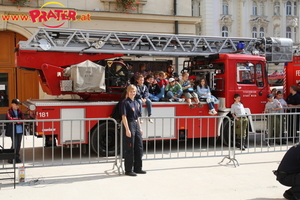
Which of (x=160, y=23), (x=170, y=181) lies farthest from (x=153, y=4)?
(x=170, y=181)

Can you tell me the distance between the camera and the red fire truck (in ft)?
29.8

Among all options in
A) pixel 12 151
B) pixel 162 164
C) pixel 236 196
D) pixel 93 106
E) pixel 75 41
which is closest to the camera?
pixel 236 196

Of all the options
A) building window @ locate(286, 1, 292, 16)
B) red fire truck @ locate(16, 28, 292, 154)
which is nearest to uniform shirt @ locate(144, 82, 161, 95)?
red fire truck @ locate(16, 28, 292, 154)

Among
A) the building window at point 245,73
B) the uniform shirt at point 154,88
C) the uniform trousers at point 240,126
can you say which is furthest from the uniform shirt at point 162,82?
the uniform trousers at point 240,126

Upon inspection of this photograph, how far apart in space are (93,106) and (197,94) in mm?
3073

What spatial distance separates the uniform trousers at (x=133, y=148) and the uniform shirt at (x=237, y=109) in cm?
387

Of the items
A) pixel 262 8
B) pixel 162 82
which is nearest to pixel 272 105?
pixel 162 82

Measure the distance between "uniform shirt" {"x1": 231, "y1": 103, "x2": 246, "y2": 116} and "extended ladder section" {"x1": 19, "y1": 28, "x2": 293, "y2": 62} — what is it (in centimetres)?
→ 188

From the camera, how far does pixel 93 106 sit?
363 inches

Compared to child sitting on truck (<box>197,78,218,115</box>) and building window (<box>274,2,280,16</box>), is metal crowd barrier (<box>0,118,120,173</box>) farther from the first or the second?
building window (<box>274,2,280,16</box>)

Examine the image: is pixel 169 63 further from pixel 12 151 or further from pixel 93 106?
pixel 12 151

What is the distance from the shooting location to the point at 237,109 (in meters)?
10.1

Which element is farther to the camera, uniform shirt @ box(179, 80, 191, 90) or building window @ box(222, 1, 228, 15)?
building window @ box(222, 1, 228, 15)

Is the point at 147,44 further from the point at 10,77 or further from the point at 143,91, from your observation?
the point at 10,77
